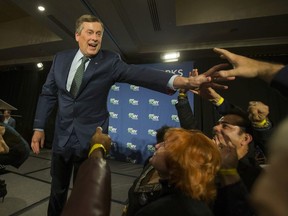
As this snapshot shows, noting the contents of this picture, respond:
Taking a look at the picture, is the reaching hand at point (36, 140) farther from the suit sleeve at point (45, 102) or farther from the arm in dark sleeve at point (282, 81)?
the arm in dark sleeve at point (282, 81)

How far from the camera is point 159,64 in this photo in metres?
4.52

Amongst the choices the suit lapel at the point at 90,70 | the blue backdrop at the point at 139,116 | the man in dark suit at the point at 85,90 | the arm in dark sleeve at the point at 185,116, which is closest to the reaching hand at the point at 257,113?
the arm in dark sleeve at the point at 185,116

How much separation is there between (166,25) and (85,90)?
2.78 m

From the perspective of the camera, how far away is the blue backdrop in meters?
4.29

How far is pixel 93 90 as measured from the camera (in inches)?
42.8

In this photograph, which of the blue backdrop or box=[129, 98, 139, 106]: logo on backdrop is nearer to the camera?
the blue backdrop

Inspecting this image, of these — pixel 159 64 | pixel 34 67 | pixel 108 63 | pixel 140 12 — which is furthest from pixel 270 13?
pixel 34 67

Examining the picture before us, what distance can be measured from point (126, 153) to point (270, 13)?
142 inches

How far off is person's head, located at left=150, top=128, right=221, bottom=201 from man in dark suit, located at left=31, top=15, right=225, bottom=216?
28 cm

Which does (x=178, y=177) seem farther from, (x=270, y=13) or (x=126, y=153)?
(x=126, y=153)

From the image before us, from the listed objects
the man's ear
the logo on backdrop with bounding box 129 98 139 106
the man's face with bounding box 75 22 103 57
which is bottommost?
the man's ear

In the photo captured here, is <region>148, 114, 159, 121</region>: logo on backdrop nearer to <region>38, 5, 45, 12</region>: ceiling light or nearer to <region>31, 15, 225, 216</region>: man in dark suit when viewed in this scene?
<region>38, 5, 45, 12</region>: ceiling light

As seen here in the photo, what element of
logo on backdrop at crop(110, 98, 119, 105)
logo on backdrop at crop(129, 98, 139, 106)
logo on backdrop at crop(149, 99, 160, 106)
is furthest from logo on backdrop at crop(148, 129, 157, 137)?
logo on backdrop at crop(110, 98, 119, 105)

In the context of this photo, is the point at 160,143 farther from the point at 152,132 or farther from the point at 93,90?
the point at 152,132
